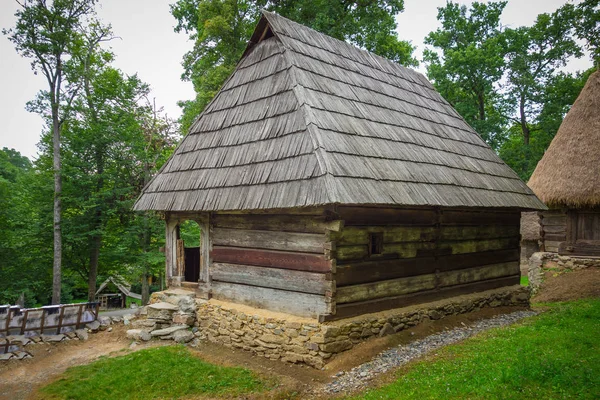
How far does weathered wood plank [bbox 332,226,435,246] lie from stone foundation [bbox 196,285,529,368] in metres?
1.29

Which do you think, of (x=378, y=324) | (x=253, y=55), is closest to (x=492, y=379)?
(x=378, y=324)

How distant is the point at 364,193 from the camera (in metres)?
6.32

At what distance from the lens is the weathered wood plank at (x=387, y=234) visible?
6910mm

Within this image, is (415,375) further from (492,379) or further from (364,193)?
(364,193)

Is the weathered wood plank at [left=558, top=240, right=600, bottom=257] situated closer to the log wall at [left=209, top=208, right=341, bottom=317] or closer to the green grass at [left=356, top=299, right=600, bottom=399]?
the green grass at [left=356, top=299, right=600, bottom=399]

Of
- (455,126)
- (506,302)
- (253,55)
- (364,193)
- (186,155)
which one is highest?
(253,55)

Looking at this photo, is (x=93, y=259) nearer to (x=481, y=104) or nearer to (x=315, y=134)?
(x=315, y=134)

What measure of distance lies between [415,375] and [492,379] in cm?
95

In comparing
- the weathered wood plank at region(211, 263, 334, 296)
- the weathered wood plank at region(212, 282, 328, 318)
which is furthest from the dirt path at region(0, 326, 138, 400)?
the weathered wood plank at region(211, 263, 334, 296)

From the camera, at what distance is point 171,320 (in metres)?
9.07

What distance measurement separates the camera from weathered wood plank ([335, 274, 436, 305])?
693cm

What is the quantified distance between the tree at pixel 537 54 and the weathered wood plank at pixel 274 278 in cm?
2240

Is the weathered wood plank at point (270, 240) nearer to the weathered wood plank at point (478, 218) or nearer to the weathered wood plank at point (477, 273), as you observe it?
the weathered wood plank at point (478, 218)

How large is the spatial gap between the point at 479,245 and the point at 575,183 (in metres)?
7.23
